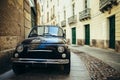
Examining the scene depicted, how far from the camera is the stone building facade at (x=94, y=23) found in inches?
630

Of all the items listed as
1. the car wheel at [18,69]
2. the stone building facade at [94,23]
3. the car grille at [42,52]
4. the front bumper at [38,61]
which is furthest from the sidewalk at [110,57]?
the car wheel at [18,69]

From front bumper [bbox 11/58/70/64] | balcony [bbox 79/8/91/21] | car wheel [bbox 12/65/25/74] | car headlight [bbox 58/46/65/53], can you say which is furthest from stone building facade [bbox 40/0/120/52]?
car wheel [bbox 12/65/25/74]

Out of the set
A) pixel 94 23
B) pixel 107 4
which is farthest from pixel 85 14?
pixel 107 4

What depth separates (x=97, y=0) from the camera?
→ 20.6m

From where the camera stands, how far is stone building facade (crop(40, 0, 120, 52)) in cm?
1600

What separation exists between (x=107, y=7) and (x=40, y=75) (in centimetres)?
1162

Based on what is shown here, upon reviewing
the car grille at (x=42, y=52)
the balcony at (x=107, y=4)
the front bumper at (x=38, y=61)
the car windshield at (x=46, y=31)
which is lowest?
the front bumper at (x=38, y=61)

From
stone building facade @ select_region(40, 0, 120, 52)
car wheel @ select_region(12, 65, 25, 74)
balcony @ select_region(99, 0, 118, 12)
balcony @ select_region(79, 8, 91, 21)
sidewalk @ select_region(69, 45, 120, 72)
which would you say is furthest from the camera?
balcony @ select_region(79, 8, 91, 21)

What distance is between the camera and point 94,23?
862 inches

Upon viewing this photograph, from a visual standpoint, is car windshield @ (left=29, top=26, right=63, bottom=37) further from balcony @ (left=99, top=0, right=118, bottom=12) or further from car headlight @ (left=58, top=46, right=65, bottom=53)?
balcony @ (left=99, top=0, right=118, bottom=12)

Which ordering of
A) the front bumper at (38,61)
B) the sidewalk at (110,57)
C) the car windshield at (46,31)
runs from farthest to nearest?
the sidewalk at (110,57) → the car windshield at (46,31) → the front bumper at (38,61)

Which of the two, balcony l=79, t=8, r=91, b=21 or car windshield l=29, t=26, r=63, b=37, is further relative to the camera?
balcony l=79, t=8, r=91, b=21

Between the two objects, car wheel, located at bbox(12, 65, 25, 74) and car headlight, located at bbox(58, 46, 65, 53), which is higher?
car headlight, located at bbox(58, 46, 65, 53)

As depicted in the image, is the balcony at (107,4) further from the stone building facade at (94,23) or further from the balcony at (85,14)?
the balcony at (85,14)
